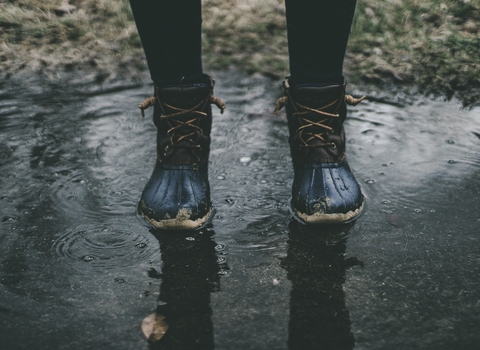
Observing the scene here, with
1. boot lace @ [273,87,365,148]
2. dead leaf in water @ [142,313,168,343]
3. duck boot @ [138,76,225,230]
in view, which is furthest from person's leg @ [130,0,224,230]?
dead leaf in water @ [142,313,168,343]

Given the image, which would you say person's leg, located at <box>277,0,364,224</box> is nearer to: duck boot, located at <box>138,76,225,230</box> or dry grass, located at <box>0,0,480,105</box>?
duck boot, located at <box>138,76,225,230</box>

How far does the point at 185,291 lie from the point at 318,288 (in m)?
0.32

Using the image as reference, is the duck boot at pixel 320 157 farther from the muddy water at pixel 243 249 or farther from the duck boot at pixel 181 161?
the duck boot at pixel 181 161

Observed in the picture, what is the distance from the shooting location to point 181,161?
5.01 ft

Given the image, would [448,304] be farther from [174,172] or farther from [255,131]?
[255,131]

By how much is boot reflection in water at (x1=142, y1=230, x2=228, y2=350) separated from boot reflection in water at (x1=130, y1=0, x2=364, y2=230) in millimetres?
75

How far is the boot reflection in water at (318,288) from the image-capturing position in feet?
3.54

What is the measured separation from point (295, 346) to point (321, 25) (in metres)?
0.84

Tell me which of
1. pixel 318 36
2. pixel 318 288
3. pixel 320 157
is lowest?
pixel 318 288

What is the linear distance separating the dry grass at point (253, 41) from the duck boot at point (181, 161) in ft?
4.44

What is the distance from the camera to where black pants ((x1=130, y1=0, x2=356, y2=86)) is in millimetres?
1361

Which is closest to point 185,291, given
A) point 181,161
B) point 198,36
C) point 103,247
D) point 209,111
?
point 103,247

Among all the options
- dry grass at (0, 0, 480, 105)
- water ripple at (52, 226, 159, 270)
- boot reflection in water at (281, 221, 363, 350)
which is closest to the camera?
boot reflection in water at (281, 221, 363, 350)

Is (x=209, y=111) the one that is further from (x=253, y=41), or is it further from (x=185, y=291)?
(x=253, y=41)
